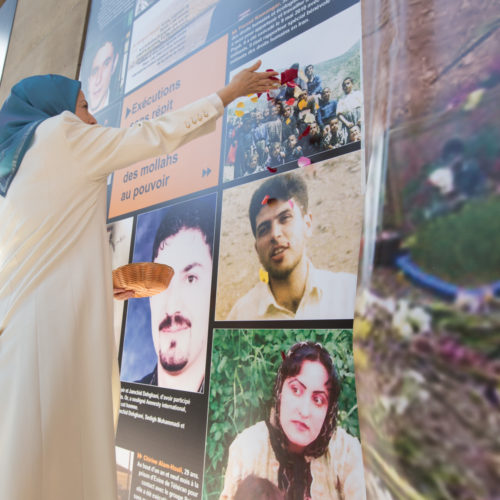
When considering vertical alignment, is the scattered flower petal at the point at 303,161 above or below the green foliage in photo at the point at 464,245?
above

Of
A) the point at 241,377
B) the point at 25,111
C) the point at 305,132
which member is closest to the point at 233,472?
the point at 241,377

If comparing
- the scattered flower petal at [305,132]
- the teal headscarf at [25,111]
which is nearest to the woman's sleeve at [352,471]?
the scattered flower petal at [305,132]

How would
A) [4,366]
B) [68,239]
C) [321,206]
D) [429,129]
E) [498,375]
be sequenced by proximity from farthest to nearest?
[321,206] < [68,239] < [4,366] < [429,129] < [498,375]

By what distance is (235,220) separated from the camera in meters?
1.67

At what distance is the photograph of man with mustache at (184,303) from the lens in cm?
170

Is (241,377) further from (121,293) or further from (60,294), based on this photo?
(60,294)

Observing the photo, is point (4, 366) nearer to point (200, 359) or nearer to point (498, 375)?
point (200, 359)

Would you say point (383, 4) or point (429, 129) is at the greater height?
point (383, 4)

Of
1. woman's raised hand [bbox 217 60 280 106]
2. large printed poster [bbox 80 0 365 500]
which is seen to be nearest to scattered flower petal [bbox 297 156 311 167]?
large printed poster [bbox 80 0 365 500]

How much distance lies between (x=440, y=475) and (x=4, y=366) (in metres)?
0.98

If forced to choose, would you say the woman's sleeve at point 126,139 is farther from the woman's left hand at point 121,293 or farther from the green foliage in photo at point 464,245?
the green foliage in photo at point 464,245

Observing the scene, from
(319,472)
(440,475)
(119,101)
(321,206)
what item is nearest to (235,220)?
(321,206)

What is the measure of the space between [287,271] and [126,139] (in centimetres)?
66

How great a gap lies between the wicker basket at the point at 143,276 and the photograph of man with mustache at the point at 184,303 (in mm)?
306
